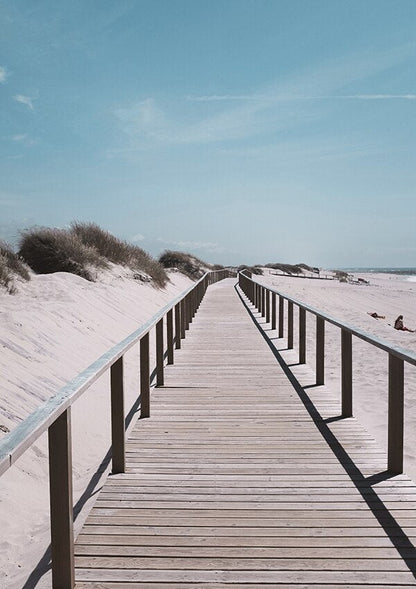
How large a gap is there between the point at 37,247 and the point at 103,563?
1338 cm

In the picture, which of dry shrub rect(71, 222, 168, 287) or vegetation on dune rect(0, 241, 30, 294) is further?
dry shrub rect(71, 222, 168, 287)

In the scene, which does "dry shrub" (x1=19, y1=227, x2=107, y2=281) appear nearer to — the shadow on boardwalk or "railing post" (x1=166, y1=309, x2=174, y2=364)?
"railing post" (x1=166, y1=309, x2=174, y2=364)

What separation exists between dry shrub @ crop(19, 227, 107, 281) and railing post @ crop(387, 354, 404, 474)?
11.4m

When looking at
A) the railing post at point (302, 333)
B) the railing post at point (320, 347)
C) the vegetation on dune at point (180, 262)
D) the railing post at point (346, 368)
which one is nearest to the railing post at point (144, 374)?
the railing post at point (346, 368)

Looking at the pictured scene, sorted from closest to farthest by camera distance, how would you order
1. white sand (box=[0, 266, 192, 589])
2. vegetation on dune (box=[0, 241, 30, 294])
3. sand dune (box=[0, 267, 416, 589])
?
white sand (box=[0, 266, 192, 589]), sand dune (box=[0, 267, 416, 589]), vegetation on dune (box=[0, 241, 30, 294])

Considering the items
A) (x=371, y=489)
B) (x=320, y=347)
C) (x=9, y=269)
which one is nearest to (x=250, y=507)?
(x=371, y=489)

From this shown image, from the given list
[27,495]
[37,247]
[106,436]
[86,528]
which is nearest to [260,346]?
[106,436]

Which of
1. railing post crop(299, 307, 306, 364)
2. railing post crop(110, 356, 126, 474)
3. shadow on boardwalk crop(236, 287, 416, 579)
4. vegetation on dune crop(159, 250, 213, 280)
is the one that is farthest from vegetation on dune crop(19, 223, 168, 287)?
vegetation on dune crop(159, 250, 213, 280)

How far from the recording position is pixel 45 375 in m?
6.21

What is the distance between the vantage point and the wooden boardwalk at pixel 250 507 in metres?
2.55

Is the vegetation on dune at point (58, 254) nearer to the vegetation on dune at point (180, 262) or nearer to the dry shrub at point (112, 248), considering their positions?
the dry shrub at point (112, 248)

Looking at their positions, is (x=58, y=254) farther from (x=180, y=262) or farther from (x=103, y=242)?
(x=180, y=262)

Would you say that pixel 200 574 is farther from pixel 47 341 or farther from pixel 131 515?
pixel 47 341

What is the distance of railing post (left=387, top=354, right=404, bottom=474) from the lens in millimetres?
3541
